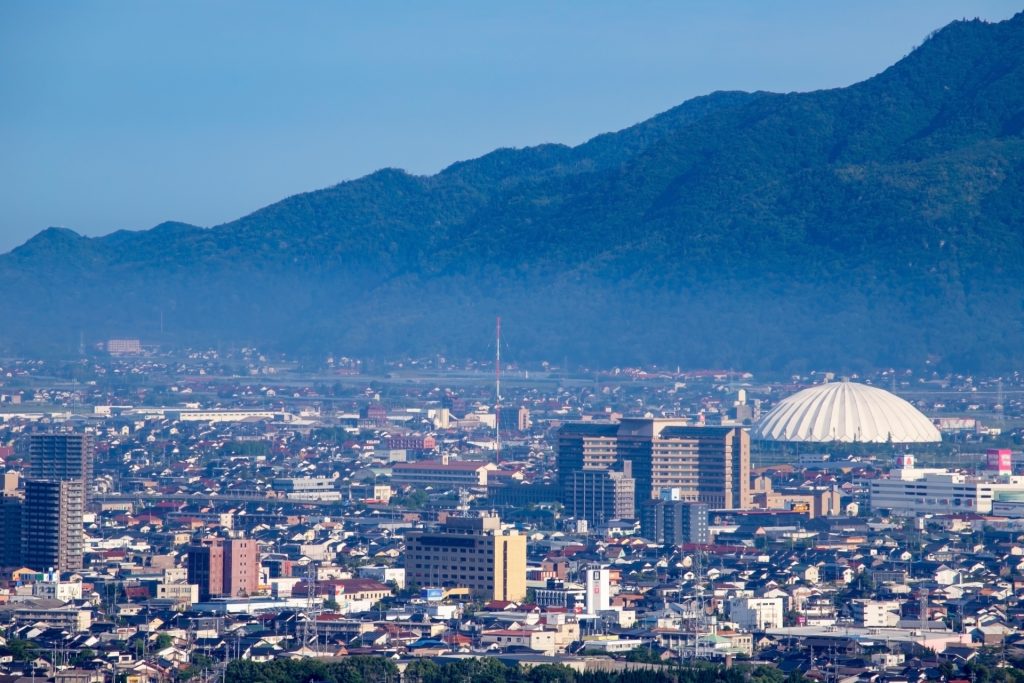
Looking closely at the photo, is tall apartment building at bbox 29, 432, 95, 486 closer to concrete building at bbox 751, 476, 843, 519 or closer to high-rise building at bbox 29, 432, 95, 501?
high-rise building at bbox 29, 432, 95, 501

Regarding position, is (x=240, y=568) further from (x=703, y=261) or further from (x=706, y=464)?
(x=703, y=261)

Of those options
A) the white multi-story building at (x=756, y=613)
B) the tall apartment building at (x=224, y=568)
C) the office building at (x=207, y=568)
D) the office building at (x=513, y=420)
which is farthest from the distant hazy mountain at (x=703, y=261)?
the office building at (x=207, y=568)

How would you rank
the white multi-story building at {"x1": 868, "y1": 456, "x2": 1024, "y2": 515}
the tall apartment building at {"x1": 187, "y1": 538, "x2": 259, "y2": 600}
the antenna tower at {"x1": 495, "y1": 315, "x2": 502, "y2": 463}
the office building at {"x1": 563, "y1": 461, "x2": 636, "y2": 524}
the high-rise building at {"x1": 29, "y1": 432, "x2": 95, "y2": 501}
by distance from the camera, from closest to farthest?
1. the tall apartment building at {"x1": 187, "y1": 538, "x2": 259, "y2": 600}
2. the high-rise building at {"x1": 29, "y1": 432, "x2": 95, "y2": 501}
3. the office building at {"x1": 563, "y1": 461, "x2": 636, "y2": 524}
4. the white multi-story building at {"x1": 868, "y1": 456, "x2": 1024, "y2": 515}
5. the antenna tower at {"x1": 495, "y1": 315, "x2": 502, "y2": 463}

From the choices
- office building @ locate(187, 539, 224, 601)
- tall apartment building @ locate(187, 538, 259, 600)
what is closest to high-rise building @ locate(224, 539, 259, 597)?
tall apartment building @ locate(187, 538, 259, 600)

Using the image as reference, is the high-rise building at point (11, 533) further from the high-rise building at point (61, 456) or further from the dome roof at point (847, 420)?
the dome roof at point (847, 420)

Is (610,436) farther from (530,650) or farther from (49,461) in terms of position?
(530,650)

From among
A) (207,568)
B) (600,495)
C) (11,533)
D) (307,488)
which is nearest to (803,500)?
(600,495)

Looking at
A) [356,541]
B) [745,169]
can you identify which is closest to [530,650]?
[356,541]
